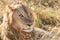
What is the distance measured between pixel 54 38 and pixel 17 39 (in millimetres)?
574

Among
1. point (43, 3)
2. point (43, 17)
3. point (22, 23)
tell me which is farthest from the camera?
point (43, 3)

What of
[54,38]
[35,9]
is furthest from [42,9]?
[54,38]

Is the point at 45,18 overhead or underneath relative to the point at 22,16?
underneath

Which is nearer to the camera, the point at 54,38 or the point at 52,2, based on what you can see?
the point at 54,38

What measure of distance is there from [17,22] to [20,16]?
98mm

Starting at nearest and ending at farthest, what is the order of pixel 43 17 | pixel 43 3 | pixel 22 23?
pixel 22 23 < pixel 43 17 < pixel 43 3

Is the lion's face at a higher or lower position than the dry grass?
higher

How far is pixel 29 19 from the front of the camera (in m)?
3.93

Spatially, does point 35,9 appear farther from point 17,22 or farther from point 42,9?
point 17,22

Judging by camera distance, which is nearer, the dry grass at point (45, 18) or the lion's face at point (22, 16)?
the lion's face at point (22, 16)

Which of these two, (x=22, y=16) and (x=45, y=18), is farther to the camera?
(x=45, y=18)

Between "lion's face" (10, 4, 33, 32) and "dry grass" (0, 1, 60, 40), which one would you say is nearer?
"lion's face" (10, 4, 33, 32)

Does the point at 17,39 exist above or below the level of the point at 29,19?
below

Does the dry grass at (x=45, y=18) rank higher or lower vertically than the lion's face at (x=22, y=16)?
lower
